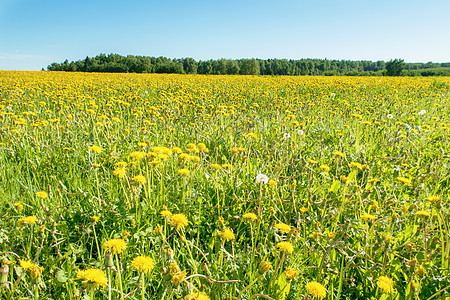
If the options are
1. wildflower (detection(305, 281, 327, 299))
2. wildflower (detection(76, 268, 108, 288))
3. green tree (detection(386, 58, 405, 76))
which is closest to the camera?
wildflower (detection(76, 268, 108, 288))

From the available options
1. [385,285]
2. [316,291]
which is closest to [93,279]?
[316,291]

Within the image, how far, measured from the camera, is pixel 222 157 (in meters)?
3.04

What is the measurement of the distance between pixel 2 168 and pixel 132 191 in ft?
4.96

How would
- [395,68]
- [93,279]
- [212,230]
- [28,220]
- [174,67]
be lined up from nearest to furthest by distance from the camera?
[93,279] < [28,220] < [212,230] < [395,68] < [174,67]

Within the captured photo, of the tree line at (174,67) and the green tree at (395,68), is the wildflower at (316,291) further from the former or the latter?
the green tree at (395,68)

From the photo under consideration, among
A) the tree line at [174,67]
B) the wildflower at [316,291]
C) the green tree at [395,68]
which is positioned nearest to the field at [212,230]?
the wildflower at [316,291]

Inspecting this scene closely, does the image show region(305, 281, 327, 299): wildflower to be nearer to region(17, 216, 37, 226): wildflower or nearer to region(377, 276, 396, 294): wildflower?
region(377, 276, 396, 294): wildflower

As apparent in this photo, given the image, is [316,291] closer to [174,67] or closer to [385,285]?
[385,285]

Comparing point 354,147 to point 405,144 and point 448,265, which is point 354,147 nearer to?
point 405,144

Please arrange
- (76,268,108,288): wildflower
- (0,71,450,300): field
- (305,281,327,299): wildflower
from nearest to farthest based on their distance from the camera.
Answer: (76,268,108,288): wildflower < (305,281,327,299): wildflower < (0,71,450,300): field

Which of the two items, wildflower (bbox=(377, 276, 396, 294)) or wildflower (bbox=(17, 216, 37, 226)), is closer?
wildflower (bbox=(377, 276, 396, 294))

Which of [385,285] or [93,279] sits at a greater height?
[93,279]

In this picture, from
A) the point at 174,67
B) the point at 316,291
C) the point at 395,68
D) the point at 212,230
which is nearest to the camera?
the point at 316,291

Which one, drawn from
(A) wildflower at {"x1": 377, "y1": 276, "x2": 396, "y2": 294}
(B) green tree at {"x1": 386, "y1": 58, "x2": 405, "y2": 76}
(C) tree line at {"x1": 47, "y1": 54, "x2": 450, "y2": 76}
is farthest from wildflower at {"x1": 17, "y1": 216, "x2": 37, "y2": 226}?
(B) green tree at {"x1": 386, "y1": 58, "x2": 405, "y2": 76}
